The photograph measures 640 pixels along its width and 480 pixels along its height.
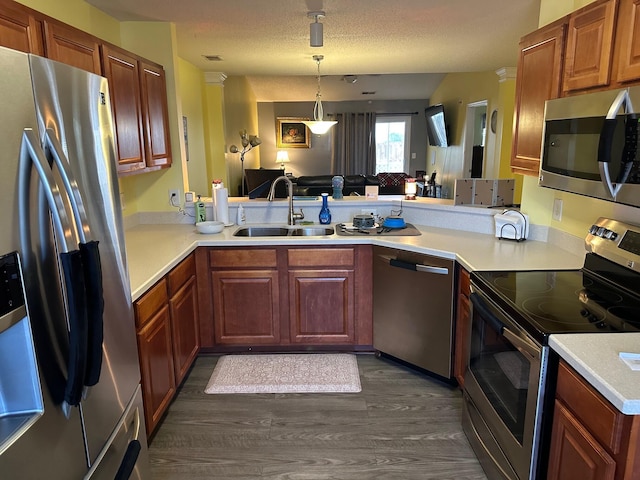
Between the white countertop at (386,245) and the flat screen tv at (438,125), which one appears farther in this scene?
the flat screen tv at (438,125)

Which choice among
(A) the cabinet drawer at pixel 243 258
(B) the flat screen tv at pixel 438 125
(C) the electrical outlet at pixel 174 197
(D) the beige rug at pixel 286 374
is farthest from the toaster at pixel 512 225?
(B) the flat screen tv at pixel 438 125

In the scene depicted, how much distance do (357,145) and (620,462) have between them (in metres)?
10.6

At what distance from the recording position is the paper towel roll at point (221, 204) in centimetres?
338

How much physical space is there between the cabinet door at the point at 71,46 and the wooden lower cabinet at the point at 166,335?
1107 mm

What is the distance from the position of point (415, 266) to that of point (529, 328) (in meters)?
1.18

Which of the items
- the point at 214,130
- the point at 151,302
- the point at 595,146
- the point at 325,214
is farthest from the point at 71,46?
the point at 214,130

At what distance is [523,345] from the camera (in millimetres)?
1599

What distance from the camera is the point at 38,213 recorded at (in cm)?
108

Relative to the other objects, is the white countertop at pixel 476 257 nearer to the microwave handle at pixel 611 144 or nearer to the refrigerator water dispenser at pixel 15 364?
the microwave handle at pixel 611 144

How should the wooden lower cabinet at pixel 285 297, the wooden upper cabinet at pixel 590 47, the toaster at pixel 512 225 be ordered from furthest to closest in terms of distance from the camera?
1. the wooden lower cabinet at pixel 285 297
2. the toaster at pixel 512 225
3. the wooden upper cabinet at pixel 590 47

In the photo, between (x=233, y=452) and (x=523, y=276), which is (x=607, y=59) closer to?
(x=523, y=276)

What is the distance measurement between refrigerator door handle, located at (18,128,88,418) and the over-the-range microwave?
5.30ft

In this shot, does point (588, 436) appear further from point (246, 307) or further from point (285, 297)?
point (246, 307)

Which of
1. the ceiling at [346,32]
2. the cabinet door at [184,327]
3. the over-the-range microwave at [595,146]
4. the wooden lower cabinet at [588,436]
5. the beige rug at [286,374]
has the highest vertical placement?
the ceiling at [346,32]
